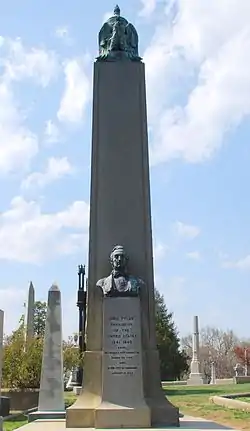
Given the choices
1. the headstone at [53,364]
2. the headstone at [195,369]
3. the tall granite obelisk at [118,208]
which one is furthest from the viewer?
the headstone at [195,369]

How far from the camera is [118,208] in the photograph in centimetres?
1258

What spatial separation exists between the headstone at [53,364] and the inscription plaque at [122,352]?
655cm

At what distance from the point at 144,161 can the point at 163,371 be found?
41117 mm

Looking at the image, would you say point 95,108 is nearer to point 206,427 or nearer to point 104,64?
point 104,64

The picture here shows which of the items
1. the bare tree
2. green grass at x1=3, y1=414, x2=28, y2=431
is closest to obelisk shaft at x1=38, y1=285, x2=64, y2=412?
green grass at x1=3, y1=414, x2=28, y2=431

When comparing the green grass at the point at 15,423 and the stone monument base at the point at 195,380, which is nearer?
the green grass at the point at 15,423

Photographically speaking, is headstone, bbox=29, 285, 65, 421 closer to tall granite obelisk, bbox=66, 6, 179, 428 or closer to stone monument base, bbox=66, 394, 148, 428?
tall granite obelisk, bbox=66, 6, 179, 428

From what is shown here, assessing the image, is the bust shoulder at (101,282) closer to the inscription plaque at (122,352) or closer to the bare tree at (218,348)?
the inscription plaque at (122,352)

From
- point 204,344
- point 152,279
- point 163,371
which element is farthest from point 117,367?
point 204,344

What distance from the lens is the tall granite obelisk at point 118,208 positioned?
11312mm

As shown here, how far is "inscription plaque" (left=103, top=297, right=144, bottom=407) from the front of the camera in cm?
1073

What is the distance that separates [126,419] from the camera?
10484 mm

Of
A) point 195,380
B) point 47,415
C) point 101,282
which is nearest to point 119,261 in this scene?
point 101,282

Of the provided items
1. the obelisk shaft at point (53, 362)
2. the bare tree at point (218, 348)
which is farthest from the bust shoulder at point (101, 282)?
the bare tree at point (218, 348)
